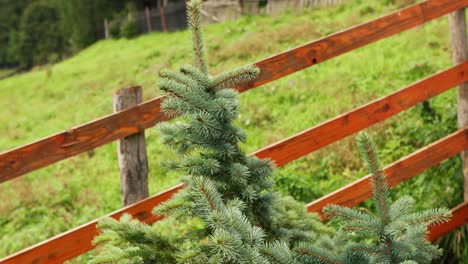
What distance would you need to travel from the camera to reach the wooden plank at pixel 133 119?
3.45m

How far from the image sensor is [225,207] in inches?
85.0

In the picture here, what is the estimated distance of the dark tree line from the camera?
4050 centimetres

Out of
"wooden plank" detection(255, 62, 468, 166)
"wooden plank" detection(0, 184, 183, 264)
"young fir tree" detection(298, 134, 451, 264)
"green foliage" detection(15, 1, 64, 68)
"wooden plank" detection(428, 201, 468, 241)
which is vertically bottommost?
"green foliage" detection(15, 1, 64, 68)

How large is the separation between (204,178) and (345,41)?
2511mm

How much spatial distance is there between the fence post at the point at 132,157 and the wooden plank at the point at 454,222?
8.58ft

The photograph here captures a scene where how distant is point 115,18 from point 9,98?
17.5m

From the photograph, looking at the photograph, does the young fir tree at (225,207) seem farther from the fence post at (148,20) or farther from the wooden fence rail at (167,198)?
the fence post at (148,20)

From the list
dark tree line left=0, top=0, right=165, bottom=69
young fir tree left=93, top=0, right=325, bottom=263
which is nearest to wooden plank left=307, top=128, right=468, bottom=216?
young fir tree left=93, top=0, right=325, bottom=263

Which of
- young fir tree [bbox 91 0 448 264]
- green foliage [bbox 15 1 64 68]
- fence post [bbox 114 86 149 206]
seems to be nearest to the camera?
young fir tree [bbox 91 0 448 264]

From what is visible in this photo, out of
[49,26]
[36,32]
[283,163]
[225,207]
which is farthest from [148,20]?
[225,207]

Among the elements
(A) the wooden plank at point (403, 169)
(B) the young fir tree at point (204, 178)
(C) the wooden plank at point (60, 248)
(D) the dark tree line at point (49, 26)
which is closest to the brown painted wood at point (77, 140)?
(C) the wooden plank at point (60, 248)

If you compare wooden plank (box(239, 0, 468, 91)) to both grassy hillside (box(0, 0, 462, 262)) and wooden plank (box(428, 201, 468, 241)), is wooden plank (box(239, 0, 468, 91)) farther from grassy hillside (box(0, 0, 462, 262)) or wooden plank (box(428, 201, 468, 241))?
wooden plank (box(428, 201, 468, 241))

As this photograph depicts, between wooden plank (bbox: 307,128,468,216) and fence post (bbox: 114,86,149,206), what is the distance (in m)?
1.22

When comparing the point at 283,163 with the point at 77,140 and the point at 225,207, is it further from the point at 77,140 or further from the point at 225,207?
the point at 225,207
